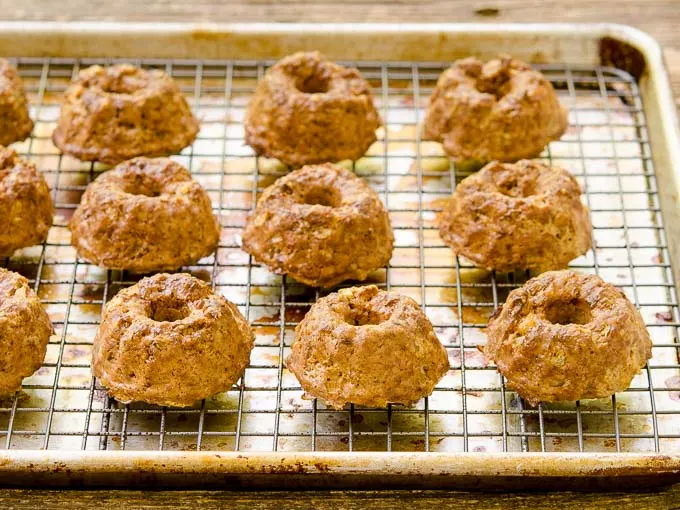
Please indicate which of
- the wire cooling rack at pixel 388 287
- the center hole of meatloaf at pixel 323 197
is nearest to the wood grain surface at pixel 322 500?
the wire cooling rack at pixel 388 287

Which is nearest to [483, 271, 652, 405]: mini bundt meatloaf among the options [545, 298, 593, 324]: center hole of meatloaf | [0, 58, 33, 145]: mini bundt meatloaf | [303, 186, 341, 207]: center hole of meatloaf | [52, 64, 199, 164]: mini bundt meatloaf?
[545, 298, 593, 324]: center hole of meatloaf

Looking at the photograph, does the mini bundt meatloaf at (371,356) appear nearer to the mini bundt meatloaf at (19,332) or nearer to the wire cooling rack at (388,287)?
the wire cooling rack at (388,287)

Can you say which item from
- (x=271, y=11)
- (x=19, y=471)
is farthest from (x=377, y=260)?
(x=271, y=11)

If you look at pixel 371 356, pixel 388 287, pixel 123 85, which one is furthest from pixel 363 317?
pixel 123 85

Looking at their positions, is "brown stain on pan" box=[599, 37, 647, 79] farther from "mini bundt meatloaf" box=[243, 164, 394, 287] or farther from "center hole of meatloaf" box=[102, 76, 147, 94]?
"center hole of meatloaf" box=[102, 76, 147, 94]

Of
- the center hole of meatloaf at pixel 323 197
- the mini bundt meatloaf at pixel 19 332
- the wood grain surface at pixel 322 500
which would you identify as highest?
the center hole of meatloaf at pixel 323 197

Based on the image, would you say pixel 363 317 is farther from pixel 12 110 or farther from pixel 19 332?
pixel 12 110
